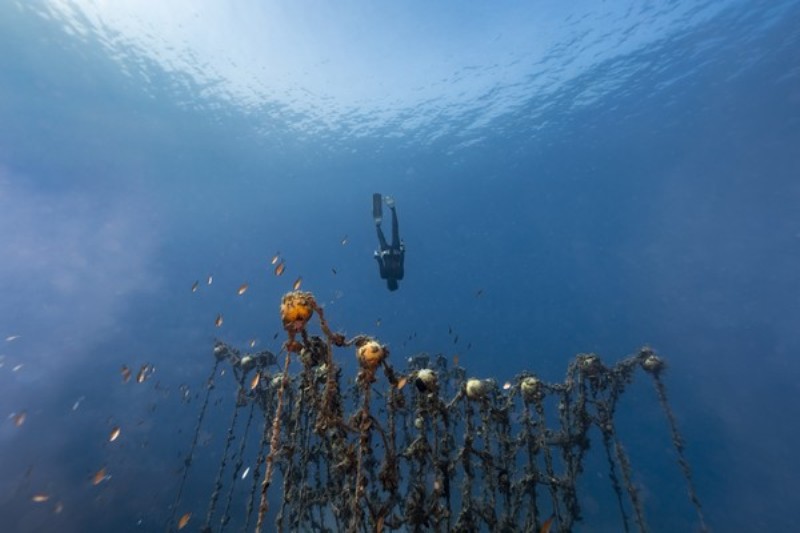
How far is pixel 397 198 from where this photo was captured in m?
76.6

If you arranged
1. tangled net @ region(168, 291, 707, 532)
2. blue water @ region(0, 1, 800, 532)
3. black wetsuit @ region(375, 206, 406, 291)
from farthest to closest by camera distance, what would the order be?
1. blue water @ region(0, 1, 800, 532)
2. black wetsuit @ region(375, 206, 406, 291)
3. tangled net @ region(168, 291, 707, 532)

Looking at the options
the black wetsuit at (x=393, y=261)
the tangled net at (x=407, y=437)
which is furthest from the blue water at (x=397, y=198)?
the tangled net at (x=407, y=437)

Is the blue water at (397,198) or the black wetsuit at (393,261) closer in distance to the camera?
the black wetsuit at (393,261)

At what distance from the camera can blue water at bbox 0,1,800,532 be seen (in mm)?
32250

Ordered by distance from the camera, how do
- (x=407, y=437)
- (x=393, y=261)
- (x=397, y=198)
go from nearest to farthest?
(x=407, y=437)
(x=393, y=261)
(x=397, y=198)

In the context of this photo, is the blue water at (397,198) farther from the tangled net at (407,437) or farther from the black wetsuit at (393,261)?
the tangled net at (407,437)

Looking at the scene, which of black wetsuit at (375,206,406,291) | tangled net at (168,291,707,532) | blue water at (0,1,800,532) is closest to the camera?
tangled net at (168,291,707,532)

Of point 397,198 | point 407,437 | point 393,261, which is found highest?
point 397,198

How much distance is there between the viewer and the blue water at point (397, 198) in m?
32.2

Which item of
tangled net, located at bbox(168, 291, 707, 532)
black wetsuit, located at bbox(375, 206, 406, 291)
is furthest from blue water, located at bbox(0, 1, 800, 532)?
tangled net, located at bbox(168, 291, 707, 532)

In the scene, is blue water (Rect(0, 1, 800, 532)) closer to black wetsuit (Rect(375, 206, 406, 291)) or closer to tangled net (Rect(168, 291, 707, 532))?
black wetsuit (Rect(375, 206, 406, 291))

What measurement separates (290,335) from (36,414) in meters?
46.4

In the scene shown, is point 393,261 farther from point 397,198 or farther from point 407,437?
point 397,198

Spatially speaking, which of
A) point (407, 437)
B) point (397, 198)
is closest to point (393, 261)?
point (407, 437)
